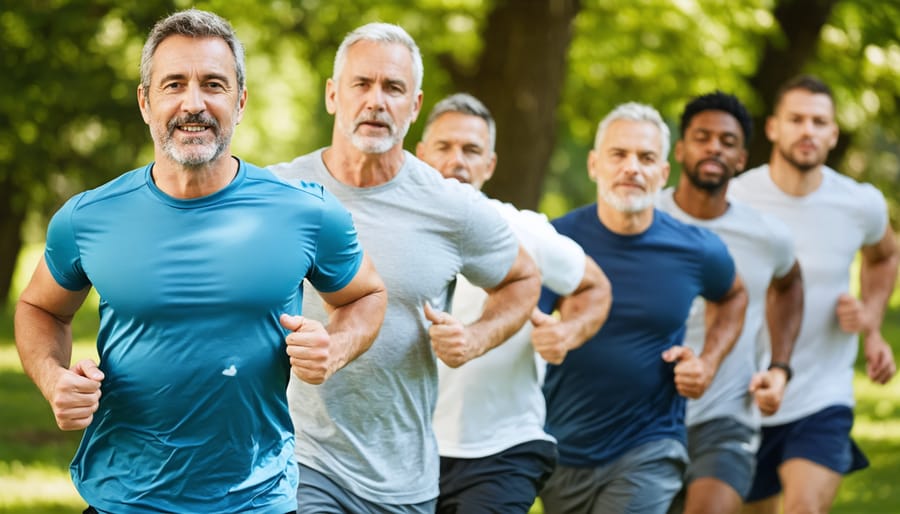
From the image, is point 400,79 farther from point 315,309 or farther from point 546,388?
point 546,388

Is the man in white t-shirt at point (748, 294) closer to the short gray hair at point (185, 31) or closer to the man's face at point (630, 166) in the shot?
the man's face at point (630, 166)

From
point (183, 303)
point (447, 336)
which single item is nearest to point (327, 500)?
point (447, 336)

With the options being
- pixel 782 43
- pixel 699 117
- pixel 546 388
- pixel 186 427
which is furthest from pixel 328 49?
pixel 186 427

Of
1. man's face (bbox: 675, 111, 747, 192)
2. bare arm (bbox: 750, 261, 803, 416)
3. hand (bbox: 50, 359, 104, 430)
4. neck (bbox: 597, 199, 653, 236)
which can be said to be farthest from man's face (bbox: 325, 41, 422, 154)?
bare arm (bbox: 750, 261, 803, 416)

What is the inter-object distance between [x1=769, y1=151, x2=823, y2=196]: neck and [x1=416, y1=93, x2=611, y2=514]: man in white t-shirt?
7.98ft

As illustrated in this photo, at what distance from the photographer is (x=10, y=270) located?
27562mm

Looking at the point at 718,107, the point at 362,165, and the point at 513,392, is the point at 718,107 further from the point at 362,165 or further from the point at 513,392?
the point at 362,165

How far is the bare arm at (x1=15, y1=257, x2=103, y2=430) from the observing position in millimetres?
4555

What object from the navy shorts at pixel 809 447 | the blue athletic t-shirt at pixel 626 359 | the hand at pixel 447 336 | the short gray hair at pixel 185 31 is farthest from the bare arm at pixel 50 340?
the navy shorts at pixel 809 447

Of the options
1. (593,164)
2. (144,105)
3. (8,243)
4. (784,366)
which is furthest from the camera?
(8,243)

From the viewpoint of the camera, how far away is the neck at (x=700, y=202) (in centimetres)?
848

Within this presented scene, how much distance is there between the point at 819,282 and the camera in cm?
912

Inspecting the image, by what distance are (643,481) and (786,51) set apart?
34.7ft

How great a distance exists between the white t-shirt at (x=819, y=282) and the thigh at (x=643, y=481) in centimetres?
187
